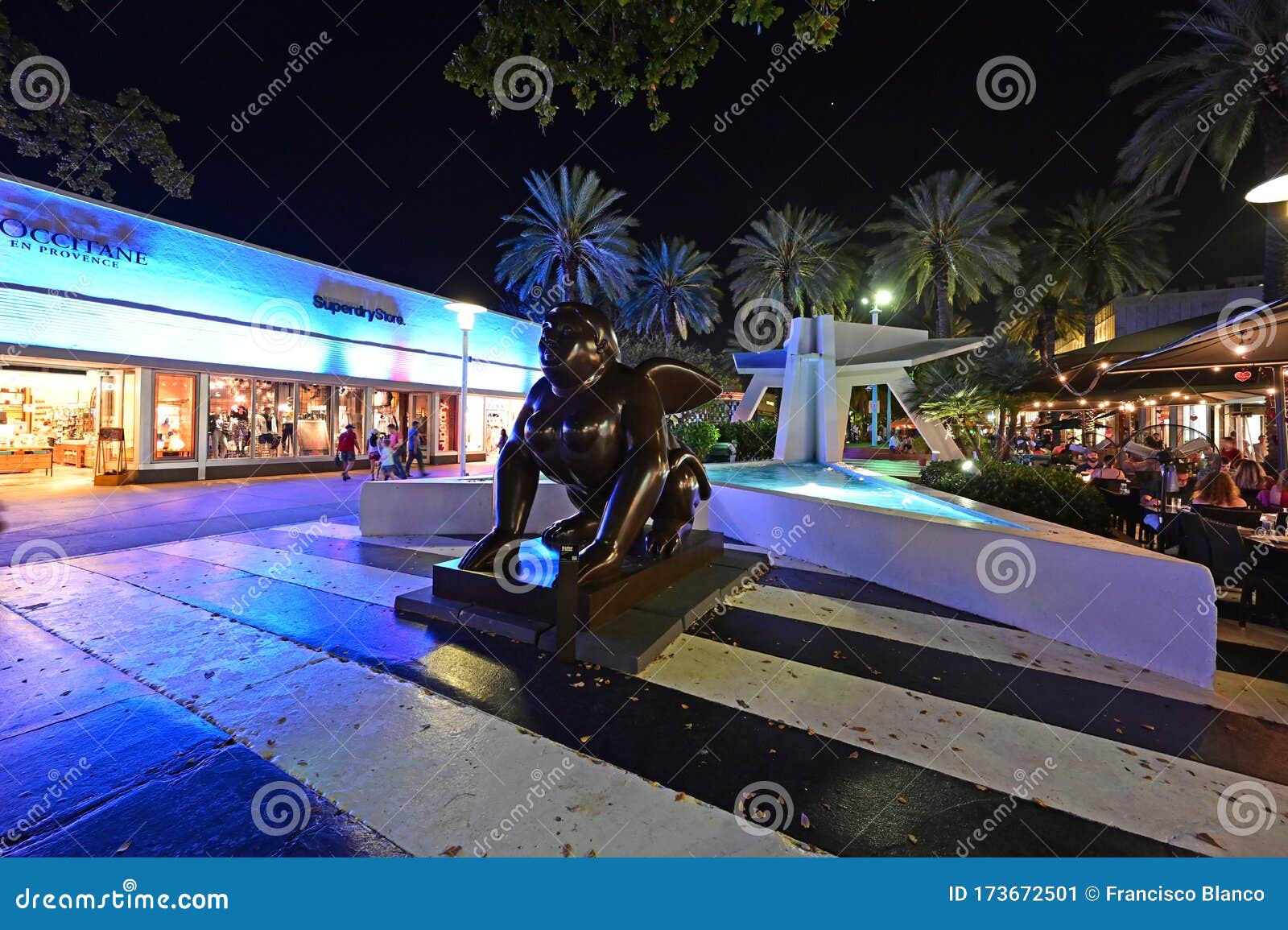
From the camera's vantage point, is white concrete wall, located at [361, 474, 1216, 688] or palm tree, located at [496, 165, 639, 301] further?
palm tree, located at [496, 165, 639, 301]

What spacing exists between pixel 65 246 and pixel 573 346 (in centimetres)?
1539

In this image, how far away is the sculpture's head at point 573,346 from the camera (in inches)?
160

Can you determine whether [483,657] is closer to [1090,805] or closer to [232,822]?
[232,822]

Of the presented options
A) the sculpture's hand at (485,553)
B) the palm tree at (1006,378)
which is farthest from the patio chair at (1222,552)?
the palm tree at (1006,378)

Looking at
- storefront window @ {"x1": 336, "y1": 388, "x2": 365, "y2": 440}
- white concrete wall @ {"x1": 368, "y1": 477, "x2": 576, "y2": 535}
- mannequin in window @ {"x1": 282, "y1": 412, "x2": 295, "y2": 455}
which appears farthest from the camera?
storefront window @ {"x1": 336, "y1": 388, "x2": 365, "y2": 440}

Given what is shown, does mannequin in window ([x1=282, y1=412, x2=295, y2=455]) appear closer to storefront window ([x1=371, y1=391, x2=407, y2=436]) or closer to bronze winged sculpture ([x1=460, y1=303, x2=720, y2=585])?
storefront window ([x1=371, y1=391, x2=407, y2=436])

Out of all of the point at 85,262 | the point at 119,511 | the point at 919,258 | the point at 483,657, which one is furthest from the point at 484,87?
the point at 919,258

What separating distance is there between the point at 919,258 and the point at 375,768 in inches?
1037

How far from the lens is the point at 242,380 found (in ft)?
54.1

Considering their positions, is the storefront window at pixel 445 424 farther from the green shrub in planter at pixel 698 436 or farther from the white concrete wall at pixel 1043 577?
the white concrete wall at pixel 1043 577

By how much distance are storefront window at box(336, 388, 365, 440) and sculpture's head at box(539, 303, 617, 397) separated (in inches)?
702

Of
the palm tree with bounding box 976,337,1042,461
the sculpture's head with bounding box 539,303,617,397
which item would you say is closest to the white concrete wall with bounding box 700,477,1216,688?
the sculpture's head with bounding box 539,303,617,397

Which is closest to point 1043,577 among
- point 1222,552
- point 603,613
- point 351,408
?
point 1222,552

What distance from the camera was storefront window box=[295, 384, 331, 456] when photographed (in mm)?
18188
